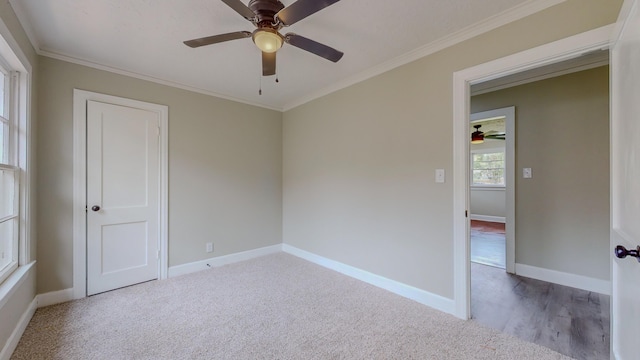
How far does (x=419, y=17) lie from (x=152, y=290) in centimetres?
357

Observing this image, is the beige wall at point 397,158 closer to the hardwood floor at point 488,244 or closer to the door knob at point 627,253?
the door knob at point 627,253

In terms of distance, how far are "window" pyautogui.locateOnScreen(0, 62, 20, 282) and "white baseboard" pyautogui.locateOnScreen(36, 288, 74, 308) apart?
0.60m

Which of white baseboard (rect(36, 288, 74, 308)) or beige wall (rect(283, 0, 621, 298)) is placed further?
white baseboard (rect(36, 288, 74, 308))

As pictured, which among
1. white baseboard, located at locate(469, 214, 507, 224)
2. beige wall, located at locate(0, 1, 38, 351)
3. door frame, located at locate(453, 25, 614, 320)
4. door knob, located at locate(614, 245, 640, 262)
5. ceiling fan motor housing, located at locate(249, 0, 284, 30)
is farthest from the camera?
white baseboard, located at locate(469, 214, 507, 224)

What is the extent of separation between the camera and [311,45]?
1791 millimetres

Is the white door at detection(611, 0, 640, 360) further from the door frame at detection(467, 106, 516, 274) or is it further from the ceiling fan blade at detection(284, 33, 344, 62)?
the door frame at detection(467, 106, 516, 274)

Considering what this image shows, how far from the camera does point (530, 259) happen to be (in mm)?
3152

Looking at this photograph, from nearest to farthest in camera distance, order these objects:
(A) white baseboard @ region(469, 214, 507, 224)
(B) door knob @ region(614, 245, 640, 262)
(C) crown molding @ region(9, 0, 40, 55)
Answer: (B) door knob @ region(614, 245, 640, 262)
(C) crown molding @ region(9, 0, 40, 55)
(A) white baseboard @ region(469, 214, 507, 224)

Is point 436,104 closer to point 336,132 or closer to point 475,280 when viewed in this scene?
point 336,132

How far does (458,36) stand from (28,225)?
390 cm

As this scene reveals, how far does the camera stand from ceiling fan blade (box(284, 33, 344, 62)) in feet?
5.64

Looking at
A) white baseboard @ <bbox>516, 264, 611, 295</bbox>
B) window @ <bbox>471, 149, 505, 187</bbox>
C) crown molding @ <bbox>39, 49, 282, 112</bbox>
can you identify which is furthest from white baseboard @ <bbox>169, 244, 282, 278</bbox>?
window @ <bbox>471, 149, 505, 187</bbox>

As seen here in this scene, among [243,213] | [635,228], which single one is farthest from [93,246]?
[635,228]

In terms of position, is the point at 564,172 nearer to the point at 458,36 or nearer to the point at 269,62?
the point at 458,36
